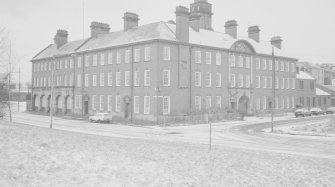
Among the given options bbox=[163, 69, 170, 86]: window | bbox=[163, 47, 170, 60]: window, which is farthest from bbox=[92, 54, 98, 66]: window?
bbox=[163, 69, 170, 86]: window

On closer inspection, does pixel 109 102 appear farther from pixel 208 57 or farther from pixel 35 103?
pixel 35 103

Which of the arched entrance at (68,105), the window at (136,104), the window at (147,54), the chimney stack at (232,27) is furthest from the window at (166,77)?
the arched entrance at (68,105)

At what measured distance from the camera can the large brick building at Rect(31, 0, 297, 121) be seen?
43.4 meters

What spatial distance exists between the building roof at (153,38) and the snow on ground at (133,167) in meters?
29.6

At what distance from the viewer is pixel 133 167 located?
12.1 m

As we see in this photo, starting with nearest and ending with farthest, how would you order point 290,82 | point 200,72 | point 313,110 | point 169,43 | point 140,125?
point 140,125
point 169,43
point 200,72
point 313,110
point 290,82

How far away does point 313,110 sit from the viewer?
60.1m

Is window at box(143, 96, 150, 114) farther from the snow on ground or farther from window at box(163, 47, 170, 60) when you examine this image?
the snow on ground

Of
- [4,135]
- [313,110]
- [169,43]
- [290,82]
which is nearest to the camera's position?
[4,135]

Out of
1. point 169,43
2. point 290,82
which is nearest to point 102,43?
point 169,43

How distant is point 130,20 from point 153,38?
11.4 m

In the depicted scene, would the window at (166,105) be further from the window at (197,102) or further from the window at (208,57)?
the window at (208,57)

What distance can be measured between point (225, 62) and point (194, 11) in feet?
41.1

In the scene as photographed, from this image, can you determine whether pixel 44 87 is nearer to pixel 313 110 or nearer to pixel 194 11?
pixel 194 11
